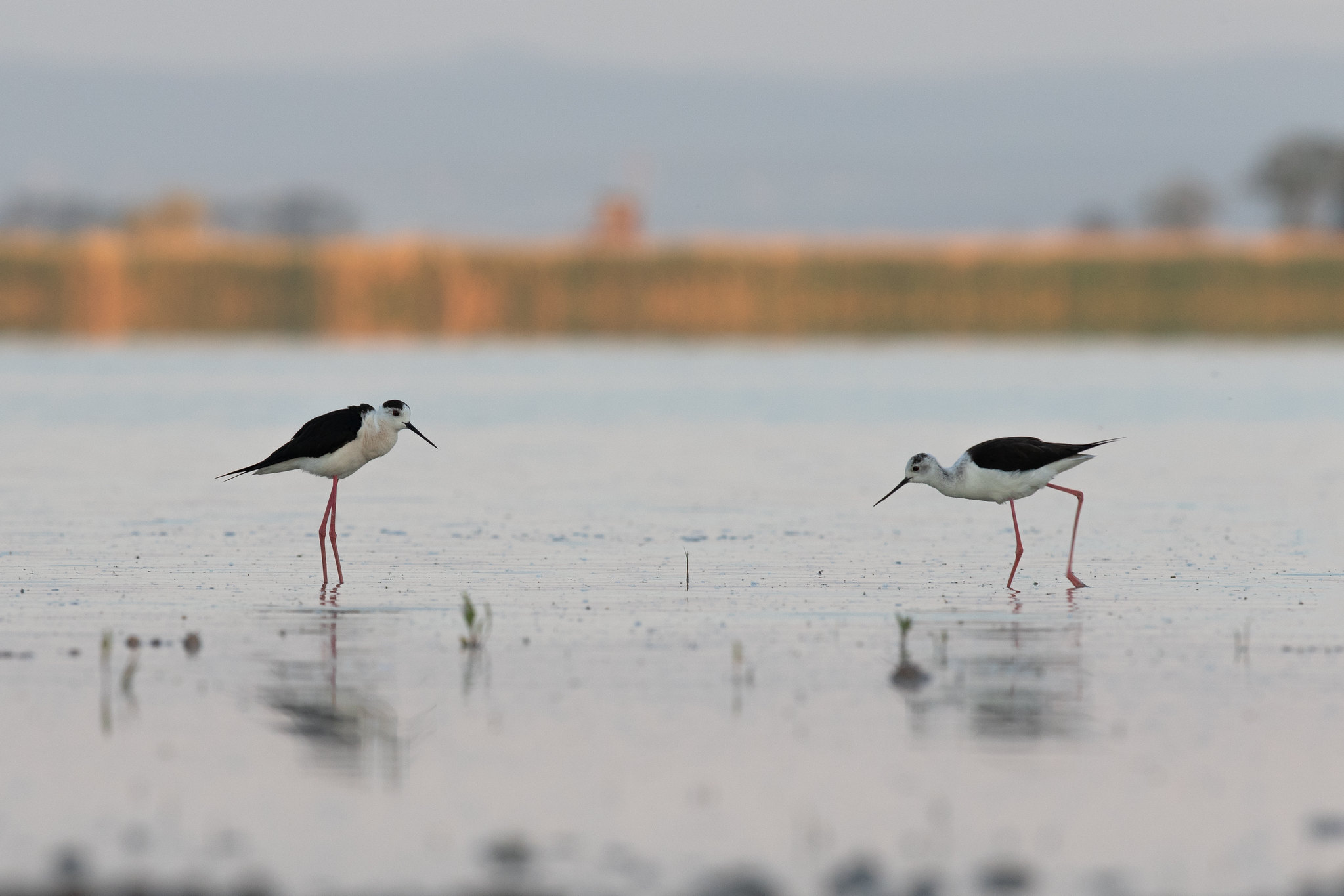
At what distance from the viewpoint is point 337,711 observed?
920 centimetres

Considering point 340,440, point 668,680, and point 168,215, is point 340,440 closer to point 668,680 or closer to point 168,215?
point 668,680

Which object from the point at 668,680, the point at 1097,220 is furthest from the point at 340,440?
the point at 1097,220

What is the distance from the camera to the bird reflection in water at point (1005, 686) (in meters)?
8.79

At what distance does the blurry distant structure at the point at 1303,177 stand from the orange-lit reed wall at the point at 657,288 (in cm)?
8215

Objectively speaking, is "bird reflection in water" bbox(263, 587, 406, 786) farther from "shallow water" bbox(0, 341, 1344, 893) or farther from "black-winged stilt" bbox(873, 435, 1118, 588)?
"black-winged stilt" bbox(873, 435, 1118, 588)

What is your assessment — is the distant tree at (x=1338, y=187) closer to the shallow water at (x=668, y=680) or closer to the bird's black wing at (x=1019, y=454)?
the shallow water at (x=668, y=680)

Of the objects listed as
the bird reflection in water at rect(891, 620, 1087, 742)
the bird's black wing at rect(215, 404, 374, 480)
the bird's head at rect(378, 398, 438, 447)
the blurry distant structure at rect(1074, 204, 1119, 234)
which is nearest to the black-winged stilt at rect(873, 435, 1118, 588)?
the bird reflection in water at rect(891, 620, 1087, 742)

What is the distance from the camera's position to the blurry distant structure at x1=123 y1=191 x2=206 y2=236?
17725 cm

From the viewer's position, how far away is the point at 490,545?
15539 millimetres

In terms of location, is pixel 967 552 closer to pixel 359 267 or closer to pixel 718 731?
pixel 718 731

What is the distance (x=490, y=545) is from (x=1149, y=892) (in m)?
9.51

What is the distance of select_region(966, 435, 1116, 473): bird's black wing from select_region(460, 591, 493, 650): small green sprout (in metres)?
4.05

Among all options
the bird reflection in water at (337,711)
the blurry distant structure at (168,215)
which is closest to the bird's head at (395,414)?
the bird reflection in water at (337,711)

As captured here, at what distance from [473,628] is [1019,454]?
4446mm
